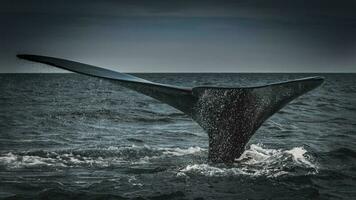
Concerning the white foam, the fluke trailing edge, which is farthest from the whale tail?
the white foam

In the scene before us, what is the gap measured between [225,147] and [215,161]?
17.1 inches

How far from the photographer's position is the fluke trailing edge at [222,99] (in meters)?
6.41

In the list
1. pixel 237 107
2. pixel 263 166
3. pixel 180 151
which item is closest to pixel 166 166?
pixel 263 166

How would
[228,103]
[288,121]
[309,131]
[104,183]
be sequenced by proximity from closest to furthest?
[228,103] < [104,183] < [309,131] < [288,121]

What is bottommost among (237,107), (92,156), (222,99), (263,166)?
(92,156)

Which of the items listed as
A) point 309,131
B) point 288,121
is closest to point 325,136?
point 309,131

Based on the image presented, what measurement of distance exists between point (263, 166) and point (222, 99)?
229cm

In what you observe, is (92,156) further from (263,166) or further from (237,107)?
(237,107)

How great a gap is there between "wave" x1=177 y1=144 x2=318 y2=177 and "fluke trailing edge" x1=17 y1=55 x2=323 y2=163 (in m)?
0.40

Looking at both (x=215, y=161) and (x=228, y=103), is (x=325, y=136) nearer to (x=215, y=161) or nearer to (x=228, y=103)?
(x=215, y=161)

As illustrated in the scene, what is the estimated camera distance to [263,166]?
8.75m

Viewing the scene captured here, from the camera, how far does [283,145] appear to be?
39.7ft

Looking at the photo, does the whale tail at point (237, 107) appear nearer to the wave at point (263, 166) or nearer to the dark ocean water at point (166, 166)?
the wave at point (263, 166)

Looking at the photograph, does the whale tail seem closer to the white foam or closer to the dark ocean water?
the dark ocean water
